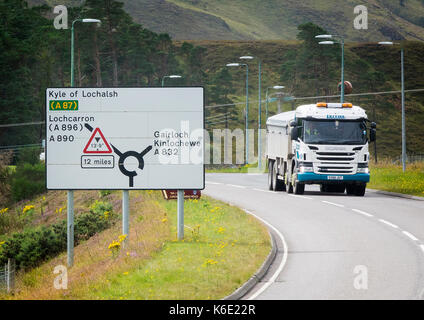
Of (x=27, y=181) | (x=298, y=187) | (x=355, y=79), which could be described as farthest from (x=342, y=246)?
(x=355, y=79)

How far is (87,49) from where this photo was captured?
7944 cm

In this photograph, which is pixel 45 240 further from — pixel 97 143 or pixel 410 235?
pixel 410 235

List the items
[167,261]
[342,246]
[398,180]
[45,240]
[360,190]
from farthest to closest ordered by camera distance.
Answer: [398,180]
[360,190]
[45,240]
[342,246]
[167,261]

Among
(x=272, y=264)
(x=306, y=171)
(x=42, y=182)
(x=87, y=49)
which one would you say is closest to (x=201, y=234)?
(x=272, y=264)

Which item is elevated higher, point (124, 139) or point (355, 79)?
point (355, 79)

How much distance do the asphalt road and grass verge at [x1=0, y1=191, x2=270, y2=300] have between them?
660 mm

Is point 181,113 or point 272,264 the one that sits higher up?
point 181,113

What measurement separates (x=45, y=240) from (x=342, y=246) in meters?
13.0

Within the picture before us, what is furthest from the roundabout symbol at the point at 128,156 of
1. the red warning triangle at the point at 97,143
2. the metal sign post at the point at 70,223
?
the metal sign post at the point at 70,223

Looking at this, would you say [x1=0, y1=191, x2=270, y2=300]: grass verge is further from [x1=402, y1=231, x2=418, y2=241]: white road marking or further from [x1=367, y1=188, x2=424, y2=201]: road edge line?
[x1=367, y1=188, x2=424, y2=201]: road edge line

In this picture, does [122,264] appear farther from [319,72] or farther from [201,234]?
[319,72]

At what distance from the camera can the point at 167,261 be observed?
16203 millimetres

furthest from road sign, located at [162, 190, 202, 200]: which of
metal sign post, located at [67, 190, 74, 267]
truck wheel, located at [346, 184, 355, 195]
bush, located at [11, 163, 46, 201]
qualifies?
bush, located at [11, 163, 46, 201]
